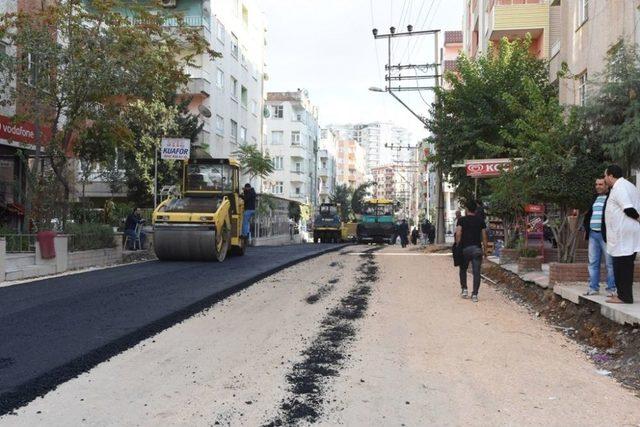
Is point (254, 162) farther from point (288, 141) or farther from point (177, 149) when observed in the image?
point (288, 141)

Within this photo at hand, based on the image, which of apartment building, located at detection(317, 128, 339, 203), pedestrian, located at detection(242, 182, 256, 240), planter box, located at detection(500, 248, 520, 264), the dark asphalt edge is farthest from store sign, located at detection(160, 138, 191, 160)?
apartment building, located at detection(317, 128, 339, 203)

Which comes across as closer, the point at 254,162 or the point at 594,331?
the point at 594,331

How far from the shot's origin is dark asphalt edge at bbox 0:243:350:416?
464 centimetres

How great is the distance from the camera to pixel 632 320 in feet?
21.8

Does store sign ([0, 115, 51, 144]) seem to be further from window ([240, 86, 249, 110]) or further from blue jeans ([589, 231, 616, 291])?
window ([240, 86, 249, 110])

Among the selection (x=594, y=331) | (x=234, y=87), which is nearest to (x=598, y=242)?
(x=594, y=331)

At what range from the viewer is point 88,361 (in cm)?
569

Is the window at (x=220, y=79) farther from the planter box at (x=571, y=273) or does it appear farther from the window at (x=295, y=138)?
the window at (x=295, y=138)

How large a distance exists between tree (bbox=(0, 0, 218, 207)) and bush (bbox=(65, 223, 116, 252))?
106 centimetres

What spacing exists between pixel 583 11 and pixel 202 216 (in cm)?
1179

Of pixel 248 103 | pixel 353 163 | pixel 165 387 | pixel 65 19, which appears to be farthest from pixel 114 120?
pixel 353 163

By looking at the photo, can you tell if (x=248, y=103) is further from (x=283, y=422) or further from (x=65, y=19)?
(x=283, y=422)

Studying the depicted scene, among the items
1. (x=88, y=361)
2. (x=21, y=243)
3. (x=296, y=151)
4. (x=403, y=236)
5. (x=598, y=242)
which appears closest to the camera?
(x=88, y=361)

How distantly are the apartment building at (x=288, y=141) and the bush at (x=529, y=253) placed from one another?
2354 inches
